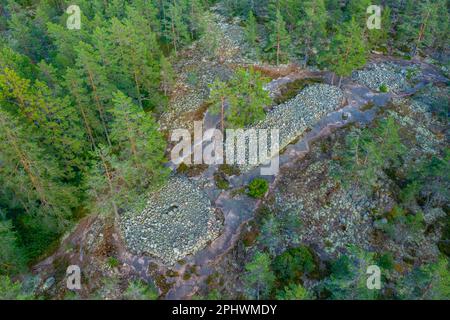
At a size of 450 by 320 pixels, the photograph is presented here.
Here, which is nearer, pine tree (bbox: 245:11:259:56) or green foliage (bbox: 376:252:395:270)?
green foliage (bbox: 376:252:395:270)

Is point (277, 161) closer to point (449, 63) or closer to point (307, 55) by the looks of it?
point (307, 55)

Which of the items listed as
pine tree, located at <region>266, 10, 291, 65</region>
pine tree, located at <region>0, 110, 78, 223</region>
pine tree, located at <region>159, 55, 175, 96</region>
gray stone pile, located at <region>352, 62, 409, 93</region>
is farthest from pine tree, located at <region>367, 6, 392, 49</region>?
pine tree, located at <region>0, 110, 78, 223</region>

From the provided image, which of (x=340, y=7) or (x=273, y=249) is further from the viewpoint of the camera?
(x=340, y=7)

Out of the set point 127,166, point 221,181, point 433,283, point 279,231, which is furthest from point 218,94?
point 433,283

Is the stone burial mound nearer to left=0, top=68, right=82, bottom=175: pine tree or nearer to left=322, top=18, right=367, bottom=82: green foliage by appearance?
left=0, top=68, right=82, bottom=175: pine tree

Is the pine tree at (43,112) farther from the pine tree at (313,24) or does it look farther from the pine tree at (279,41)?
the pine tree at (313,24)

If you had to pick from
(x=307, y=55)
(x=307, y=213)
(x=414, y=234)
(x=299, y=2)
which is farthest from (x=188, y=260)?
(x=299, y=2)

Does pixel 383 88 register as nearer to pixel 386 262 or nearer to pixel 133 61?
pixel 386 262
